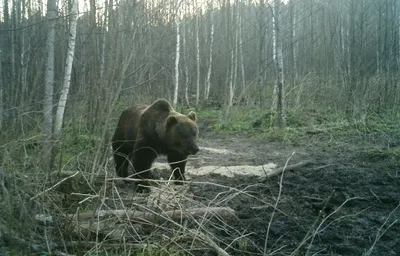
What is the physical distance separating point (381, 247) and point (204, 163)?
16.9 ft

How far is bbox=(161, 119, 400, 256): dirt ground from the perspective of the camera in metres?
3.87

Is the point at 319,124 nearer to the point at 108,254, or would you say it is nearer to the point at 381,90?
the point at 381,90

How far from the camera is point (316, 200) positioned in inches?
213

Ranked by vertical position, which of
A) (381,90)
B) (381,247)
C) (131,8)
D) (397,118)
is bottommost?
(381,247)

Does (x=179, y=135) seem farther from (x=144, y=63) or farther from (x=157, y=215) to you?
(x=157, y=215)

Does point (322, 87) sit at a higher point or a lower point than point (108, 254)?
higher

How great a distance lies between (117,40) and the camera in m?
5.36

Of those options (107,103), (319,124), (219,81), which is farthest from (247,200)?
(219,81)

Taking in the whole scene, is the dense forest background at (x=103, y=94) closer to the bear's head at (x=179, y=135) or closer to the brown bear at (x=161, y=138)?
the brown bear at (x=161, y=138)

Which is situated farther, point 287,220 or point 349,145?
point 349,145

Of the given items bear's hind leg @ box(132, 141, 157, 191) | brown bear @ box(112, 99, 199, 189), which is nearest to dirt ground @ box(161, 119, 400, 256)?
brown bear @ box(112, 99, 199, 189)

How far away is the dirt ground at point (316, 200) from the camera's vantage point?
3.87m

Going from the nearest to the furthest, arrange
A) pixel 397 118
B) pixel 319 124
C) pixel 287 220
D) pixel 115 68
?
pixel 287 220
pixel 115 68
pixel 397 118
pixel 319 124

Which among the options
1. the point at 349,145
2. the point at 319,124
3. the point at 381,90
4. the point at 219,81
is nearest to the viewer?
the point at 349,145
